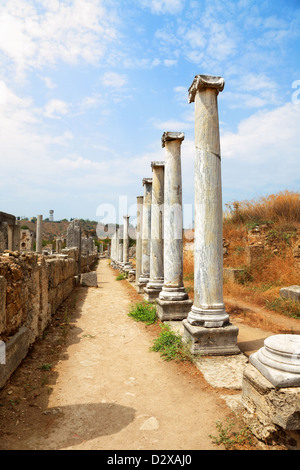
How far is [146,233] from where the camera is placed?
10930 millimetres

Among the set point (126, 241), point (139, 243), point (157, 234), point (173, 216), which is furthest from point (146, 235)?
point (126, 241)

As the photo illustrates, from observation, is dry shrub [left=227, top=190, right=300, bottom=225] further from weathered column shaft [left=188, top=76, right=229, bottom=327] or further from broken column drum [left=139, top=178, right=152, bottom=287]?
weathered column shaft [left=188, top=76, right=229, bottom=327]

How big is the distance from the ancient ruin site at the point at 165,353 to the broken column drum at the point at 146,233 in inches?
50.8

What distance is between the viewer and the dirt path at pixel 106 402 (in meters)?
2.53

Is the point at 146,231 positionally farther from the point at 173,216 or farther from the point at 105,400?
the point at 105,400

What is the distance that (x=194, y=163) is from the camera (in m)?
4.96

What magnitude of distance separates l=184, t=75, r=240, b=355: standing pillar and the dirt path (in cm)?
81

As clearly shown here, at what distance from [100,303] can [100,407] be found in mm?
5881

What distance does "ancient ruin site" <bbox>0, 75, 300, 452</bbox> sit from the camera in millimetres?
2533

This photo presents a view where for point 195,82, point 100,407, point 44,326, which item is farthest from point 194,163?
point 44,326

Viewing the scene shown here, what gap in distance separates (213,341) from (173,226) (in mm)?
3088

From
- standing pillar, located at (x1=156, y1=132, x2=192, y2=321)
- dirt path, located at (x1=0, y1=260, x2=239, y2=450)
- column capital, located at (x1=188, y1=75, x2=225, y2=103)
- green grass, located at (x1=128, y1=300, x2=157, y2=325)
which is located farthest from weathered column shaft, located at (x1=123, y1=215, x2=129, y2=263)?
column capital, located at (x1=188, y1=75, x2=225, y2=103)

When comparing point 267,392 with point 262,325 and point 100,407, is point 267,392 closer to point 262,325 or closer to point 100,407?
point 100,407
